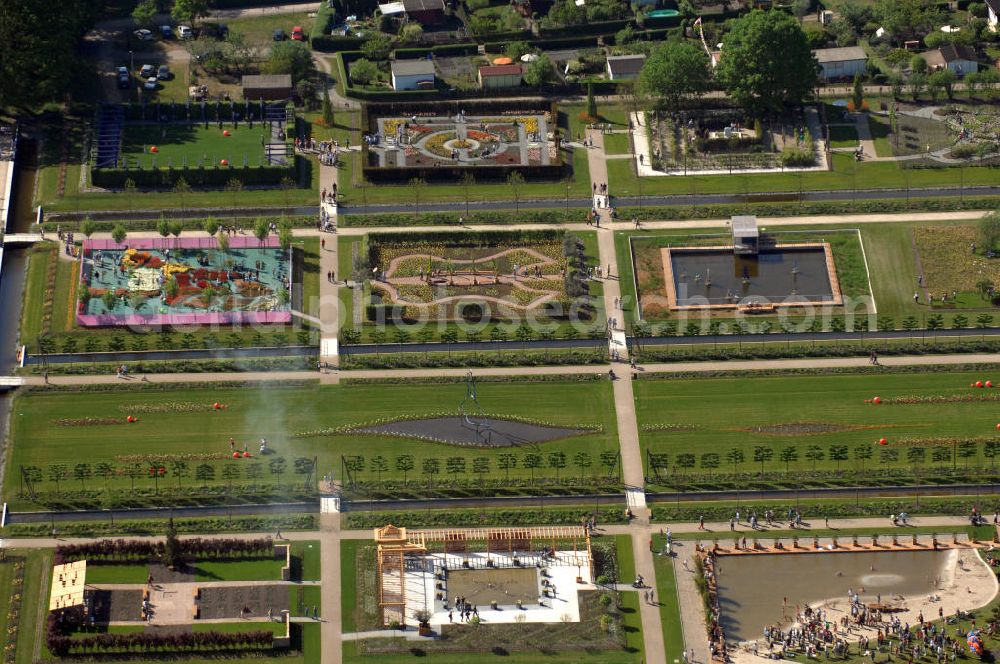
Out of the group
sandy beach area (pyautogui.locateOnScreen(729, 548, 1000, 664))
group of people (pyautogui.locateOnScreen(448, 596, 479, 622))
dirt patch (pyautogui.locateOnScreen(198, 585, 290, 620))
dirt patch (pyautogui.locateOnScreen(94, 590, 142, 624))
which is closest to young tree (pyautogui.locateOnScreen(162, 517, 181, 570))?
dirt patch (pyautogui.locateOnScreen(94, 590, 142, 624))

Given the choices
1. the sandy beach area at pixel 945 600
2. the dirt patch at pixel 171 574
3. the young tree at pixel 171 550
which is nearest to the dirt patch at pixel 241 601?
the dirt patch at pixel 171 574

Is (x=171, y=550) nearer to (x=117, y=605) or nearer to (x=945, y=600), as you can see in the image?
(x=117, y=605)

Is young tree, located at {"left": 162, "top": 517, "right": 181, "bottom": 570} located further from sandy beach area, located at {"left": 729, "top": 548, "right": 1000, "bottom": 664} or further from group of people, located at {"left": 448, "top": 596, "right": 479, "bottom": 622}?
sandy beach area, located at {"left": 729, "top": 548, "right": 1000, "bottom": 664}

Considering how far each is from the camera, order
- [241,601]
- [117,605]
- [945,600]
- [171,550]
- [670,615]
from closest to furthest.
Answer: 1. [117,605]
2. [670,615]
3. [241,601]
4. [945,600]
5. [171,550]

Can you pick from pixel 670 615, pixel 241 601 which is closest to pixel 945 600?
pixel 670 615

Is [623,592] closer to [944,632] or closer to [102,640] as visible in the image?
[944,632]

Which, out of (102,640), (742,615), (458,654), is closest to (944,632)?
(742,615)
